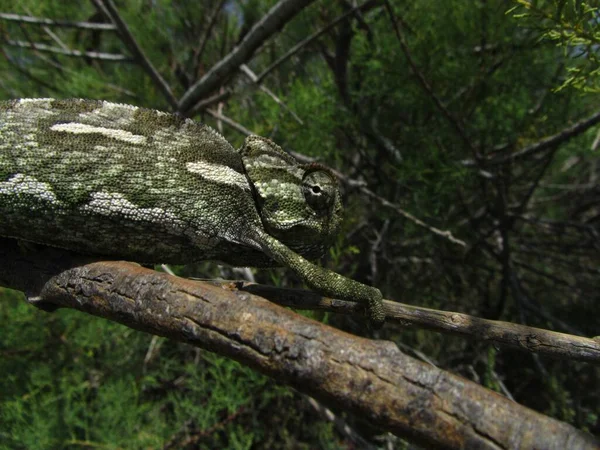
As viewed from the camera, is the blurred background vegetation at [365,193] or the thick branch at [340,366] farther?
the blurred background vegetation at [365,193]

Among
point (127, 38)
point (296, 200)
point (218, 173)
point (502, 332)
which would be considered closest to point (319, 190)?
point (296, 200)

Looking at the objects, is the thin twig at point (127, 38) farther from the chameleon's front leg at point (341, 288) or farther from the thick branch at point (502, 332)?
the thick branch at point (502, 332)

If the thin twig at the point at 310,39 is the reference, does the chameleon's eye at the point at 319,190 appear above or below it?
below

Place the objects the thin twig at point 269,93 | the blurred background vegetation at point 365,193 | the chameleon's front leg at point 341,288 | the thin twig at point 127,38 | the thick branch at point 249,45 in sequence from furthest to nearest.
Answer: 1. the blurred background vegetation at point 365,193
2. the thin twig at point 269,93
3. the thin twig at point 127,38
4. the thick branch at point 249,45
5. the chameleon's front leg at point 341,288

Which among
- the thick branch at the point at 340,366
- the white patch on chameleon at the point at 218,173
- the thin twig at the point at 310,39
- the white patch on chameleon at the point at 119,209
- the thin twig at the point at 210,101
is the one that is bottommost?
the thick branch at the point at 340,366

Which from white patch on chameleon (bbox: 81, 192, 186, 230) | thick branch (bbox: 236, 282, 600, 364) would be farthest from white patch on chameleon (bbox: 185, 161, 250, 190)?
thick branch (bbox: 236, 282, 600, 364)

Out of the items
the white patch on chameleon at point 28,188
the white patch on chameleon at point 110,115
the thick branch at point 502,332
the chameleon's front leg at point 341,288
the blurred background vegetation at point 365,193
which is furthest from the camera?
the blurred background vegetation at point 365,193

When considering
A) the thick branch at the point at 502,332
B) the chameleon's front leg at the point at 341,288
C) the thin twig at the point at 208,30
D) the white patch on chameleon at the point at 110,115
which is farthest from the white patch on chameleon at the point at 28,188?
the thin twig at the point at 208,30

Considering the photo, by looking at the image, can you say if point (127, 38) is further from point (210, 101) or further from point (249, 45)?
point (249, 45)
